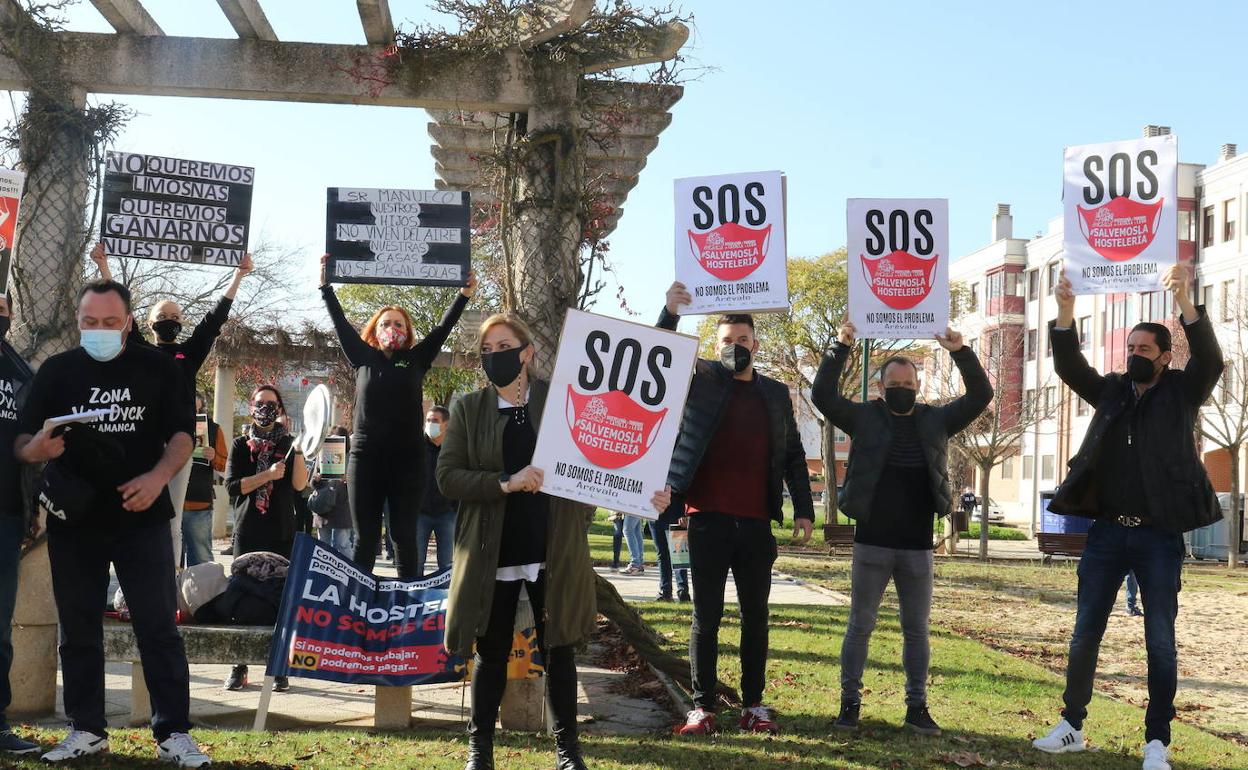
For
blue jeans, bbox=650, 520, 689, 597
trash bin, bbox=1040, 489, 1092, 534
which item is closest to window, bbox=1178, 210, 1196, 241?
trash bin, bbox=1040, 489, 1092, 534

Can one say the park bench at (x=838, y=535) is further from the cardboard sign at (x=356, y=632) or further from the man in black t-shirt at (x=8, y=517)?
the man in black t-shirt at (x=8, y=517)

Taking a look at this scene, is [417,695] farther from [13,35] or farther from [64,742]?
[13,35]

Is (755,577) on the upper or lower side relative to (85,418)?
lower

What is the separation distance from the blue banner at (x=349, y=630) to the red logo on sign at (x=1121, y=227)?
4.36 m

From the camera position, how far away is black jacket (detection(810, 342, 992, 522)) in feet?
21.1

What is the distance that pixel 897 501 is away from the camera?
6.50 m

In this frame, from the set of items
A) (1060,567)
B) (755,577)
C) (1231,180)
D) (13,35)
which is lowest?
(1060,567)

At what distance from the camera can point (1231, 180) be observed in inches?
1720

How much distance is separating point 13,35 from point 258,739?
4.81 m

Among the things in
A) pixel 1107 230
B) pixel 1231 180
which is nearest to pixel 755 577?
pixel 1107 230

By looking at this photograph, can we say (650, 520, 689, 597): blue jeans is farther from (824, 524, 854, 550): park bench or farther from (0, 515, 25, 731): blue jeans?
(824, 524, 854, 550): park bench

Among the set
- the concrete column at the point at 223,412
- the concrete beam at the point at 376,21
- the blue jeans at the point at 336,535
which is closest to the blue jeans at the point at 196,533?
the blue jeans at the point at 336,535

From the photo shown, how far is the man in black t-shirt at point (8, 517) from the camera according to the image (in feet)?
17.8

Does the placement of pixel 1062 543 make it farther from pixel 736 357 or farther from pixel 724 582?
pixel 736 357
